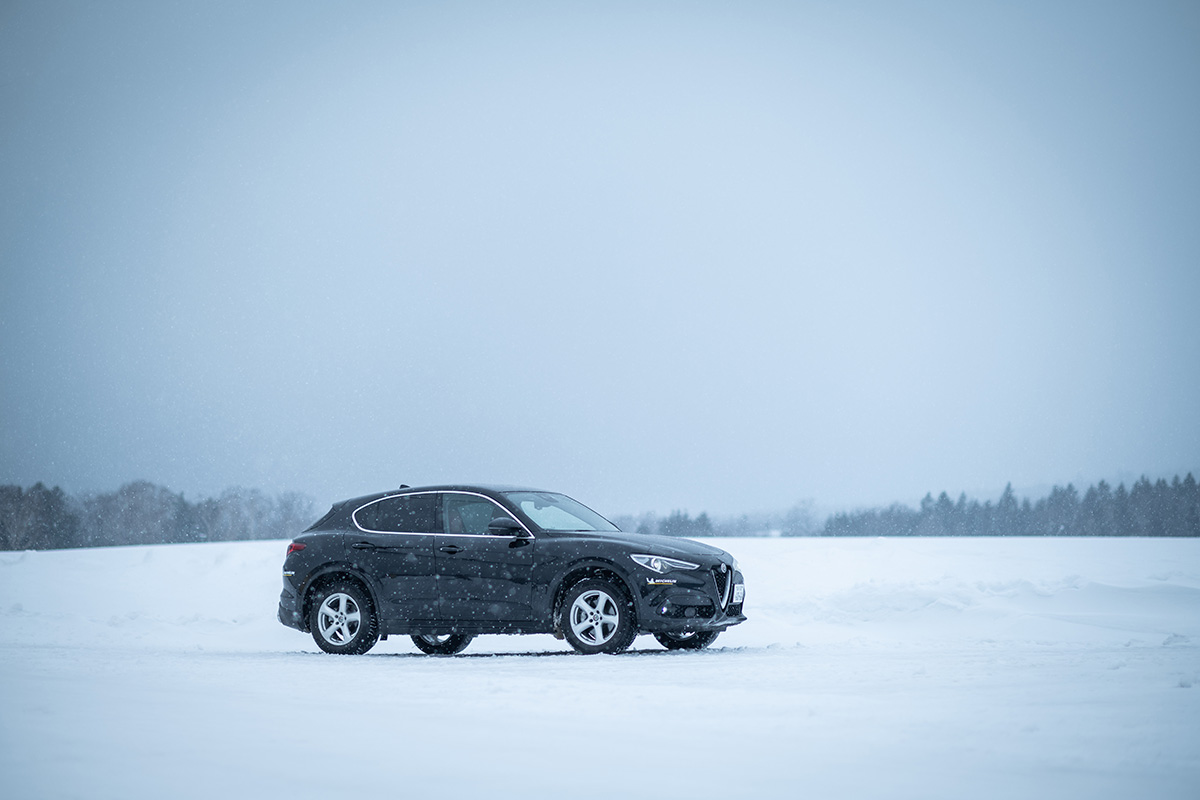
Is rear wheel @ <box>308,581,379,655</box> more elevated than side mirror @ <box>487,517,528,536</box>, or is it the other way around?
side mirror @ <box>487,517,528,536</box>

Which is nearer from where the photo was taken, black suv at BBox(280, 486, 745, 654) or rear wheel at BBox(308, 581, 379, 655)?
black suv at BBox(280, 486, 745, 654)

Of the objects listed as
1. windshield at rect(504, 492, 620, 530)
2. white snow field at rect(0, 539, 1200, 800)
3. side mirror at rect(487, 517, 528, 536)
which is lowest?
white snow field at rect(0, 539, 1200, 800)

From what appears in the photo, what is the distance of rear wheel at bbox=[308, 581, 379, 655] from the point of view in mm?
12586

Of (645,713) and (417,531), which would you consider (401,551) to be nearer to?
(417,531)

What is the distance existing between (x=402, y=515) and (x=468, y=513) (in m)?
0.74

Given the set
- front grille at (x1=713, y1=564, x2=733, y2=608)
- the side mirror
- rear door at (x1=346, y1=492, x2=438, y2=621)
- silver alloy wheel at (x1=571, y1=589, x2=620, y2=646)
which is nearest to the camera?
silver alloy wheel at (x1=571, y1=589, x2=620, y2=646)

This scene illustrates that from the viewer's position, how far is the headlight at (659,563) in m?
11.6

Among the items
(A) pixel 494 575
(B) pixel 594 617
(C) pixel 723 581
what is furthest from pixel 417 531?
(C) pixel 723 581

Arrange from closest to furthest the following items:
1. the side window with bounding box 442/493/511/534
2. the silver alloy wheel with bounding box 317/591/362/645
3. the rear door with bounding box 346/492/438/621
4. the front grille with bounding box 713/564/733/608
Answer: the front grille with bounding box 713/564/733/608 < the rear door with bounding box 346/492/438/621 < the side window with bounding box 442/493/511/534 < the silver alloy wheel with bounding box 317/591/362/645

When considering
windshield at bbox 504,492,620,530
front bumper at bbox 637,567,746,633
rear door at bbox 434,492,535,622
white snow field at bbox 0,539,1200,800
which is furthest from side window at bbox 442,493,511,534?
front bumper at bbox 637,567,746,633

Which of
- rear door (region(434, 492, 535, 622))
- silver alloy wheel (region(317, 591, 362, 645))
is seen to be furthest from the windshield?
silver alloy wheel (region(317, 591, 362, 645))

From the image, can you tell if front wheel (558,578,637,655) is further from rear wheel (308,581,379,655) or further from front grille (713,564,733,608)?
rear wheel (308,581,379,655)

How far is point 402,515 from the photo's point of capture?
42.2 feet

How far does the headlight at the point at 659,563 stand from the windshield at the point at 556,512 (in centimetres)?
118
